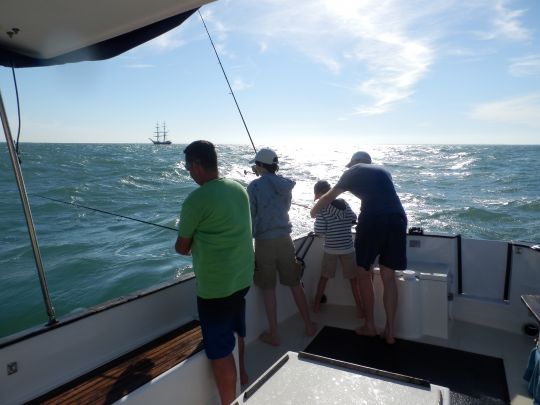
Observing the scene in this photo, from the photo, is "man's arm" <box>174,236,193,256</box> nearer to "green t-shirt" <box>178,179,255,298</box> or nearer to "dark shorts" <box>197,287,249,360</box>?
"green t-shirt" <box>178,179,255,298</box>

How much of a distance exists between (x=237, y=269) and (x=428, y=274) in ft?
6.02

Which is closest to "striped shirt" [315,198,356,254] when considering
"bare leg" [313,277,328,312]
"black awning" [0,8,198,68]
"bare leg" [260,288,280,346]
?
"bare leg" [313,277,328,312]

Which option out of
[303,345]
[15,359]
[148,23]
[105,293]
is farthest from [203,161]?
[105,293]

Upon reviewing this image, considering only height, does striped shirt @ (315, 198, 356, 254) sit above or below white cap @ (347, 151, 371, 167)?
below

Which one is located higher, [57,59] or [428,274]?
[57,59]

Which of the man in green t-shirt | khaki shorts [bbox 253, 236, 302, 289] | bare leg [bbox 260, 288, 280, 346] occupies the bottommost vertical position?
bare leg [bbox 260, 288, 280, 346]

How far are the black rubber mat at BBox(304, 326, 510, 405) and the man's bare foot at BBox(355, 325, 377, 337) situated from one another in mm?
37

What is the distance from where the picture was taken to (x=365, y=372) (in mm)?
1251

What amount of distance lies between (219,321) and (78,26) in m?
1.41

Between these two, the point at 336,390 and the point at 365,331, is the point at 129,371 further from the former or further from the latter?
the point at 365,331

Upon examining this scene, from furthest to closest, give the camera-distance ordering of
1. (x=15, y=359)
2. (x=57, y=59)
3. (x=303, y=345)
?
(x=303, y=345) → (x=57, y=59) → (x=15, y=359)

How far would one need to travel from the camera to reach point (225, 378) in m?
1.83

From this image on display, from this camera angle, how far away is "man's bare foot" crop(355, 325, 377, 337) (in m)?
2.94

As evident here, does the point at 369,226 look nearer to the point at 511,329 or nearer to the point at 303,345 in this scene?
the point at 303,345
